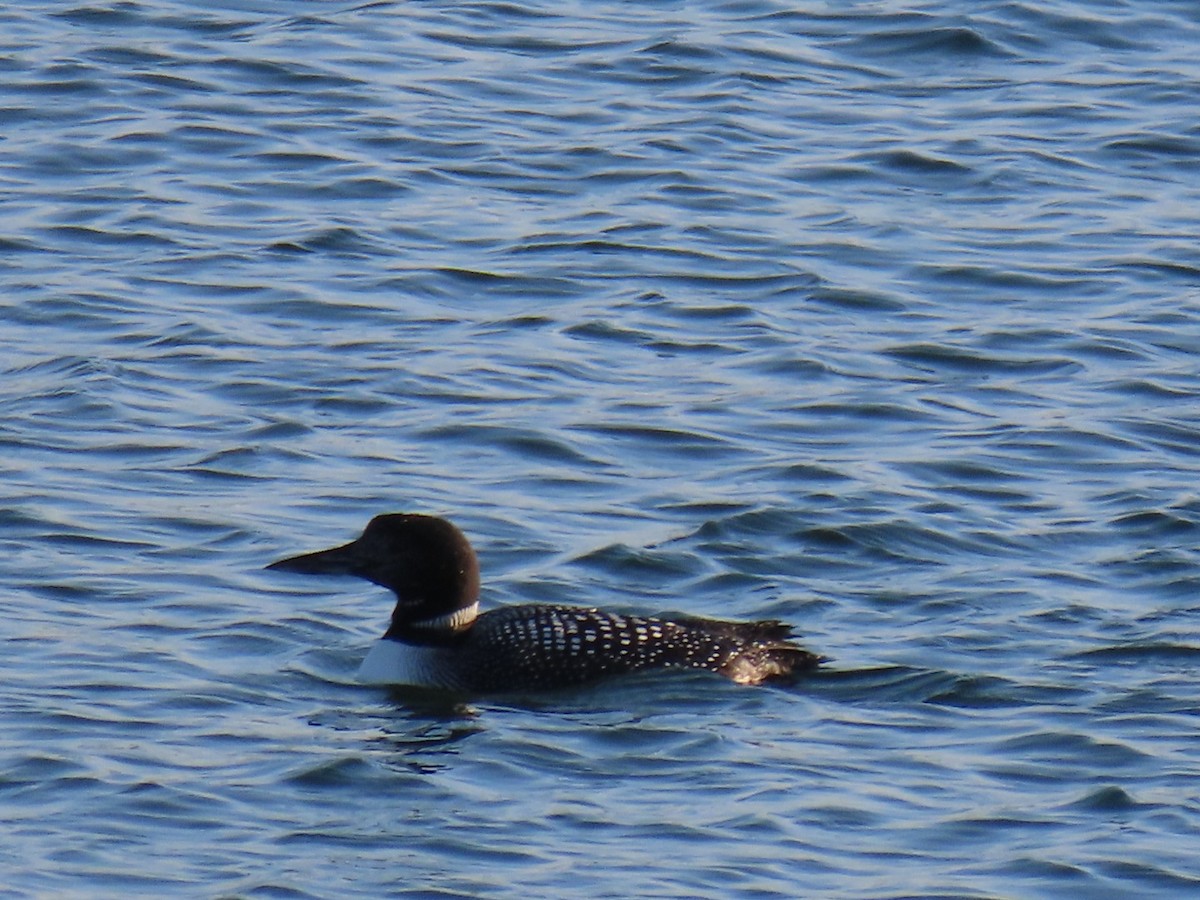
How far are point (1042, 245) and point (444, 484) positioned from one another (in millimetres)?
4357

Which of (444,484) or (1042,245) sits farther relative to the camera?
(1042,245)

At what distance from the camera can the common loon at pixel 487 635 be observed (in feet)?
28.5

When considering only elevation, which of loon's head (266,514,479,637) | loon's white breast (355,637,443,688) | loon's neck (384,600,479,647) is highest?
loon's head (266,514,479,637)

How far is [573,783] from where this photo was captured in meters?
7.78

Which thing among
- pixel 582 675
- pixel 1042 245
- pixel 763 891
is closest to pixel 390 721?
pixel 582 675

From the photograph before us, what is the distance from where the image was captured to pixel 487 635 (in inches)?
351

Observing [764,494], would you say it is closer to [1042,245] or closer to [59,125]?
[1042,245]

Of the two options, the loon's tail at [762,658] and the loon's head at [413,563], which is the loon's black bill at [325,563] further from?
the loon's tail at [762,658]

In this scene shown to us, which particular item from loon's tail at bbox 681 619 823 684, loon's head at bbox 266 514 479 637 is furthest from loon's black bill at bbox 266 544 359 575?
loon's tail at bbox 681 619 823 684

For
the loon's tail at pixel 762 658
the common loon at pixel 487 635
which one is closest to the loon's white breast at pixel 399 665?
the common loon at pixel 487 635

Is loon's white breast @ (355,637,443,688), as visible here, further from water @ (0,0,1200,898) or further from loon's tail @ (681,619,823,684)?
loon's tail @ (681,619,823,684)

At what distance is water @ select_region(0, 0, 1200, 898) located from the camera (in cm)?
755

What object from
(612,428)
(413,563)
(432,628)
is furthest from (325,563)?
(612,428)

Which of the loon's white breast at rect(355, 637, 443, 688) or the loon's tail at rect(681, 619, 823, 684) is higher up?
the loon's tail at rect(681, 619, 823, 684)
